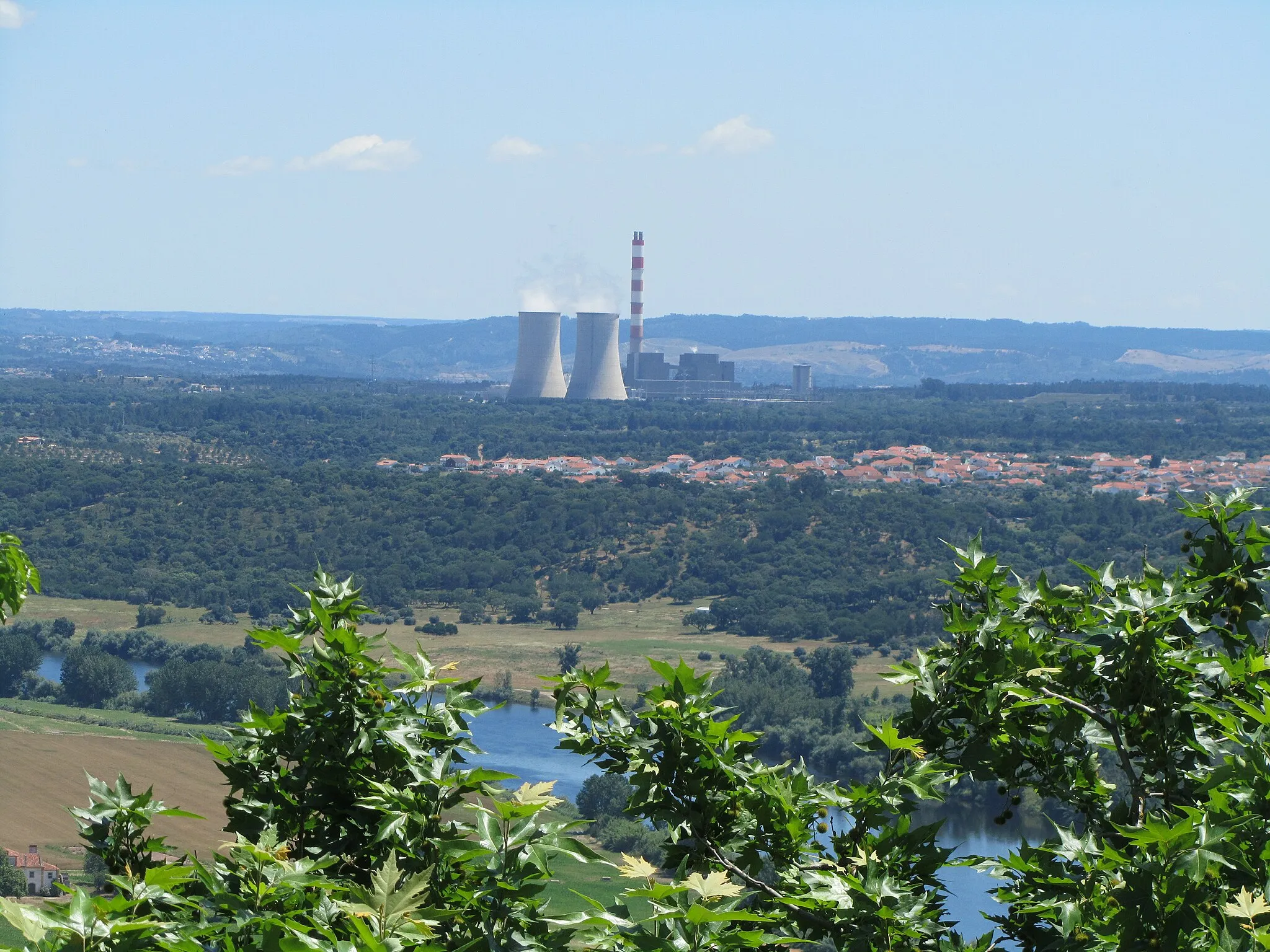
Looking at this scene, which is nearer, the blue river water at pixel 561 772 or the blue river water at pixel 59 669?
the blue river water at pixel 561 772

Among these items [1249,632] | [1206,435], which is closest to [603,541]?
[1206,435]

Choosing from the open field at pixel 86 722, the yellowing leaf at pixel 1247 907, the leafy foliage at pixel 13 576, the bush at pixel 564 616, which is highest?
the yellowing leaf at pixel 1247 907

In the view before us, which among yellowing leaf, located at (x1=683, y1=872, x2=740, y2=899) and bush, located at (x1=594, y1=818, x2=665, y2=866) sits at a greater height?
yellowing leaf, located at (x1=683, y1=872, x2=740, y2=899)

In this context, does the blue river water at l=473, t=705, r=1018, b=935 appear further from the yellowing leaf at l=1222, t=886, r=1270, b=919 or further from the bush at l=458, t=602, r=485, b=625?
the yellowing leaf at l=1222, t=886, r=1270, b=919

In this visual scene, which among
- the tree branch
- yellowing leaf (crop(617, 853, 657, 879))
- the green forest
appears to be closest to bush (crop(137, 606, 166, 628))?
the green forest

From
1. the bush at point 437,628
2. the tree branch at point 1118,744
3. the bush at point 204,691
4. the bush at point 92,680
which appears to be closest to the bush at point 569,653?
the bush at point 437,628

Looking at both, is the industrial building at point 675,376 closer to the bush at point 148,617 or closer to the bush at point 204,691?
the bush at point 148,617
